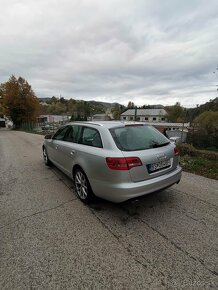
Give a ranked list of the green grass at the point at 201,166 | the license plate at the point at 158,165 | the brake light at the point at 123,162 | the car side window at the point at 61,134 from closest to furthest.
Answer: the brake light at the point at 123,162
the license plate at the point at 158,165
the car side window at the point at 61,134
the green grass at the point at 201,166

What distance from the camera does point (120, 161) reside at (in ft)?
8.93

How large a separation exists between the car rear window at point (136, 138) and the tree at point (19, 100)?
41.6m

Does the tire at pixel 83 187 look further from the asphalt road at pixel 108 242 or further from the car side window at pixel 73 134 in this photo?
the car side window at pixel 73 134

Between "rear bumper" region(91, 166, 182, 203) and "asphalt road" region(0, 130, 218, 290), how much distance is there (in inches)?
17.0

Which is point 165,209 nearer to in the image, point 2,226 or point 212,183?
point 212,183

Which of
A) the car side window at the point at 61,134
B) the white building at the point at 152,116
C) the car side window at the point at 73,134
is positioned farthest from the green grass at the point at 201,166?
the white building at the point at 152,116

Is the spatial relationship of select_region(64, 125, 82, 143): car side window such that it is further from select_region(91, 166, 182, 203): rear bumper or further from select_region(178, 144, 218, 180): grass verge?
select_region(178, 144, 218, 180): grass verge

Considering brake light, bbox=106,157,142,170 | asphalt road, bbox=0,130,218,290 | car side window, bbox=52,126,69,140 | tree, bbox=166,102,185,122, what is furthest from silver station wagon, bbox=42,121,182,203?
tree, bbox=166,102,185,122

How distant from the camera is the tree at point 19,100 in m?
38.6

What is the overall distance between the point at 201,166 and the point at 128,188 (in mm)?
3961

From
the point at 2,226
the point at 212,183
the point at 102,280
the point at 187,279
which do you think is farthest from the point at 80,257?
the point at 212,183

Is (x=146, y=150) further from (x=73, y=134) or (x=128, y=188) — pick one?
(x=73, y=134)

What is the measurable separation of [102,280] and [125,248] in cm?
53

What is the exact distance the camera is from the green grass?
203 inches
